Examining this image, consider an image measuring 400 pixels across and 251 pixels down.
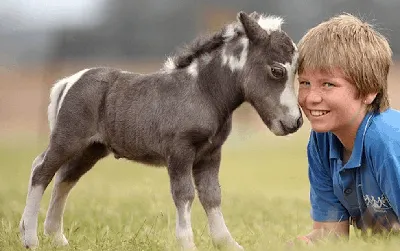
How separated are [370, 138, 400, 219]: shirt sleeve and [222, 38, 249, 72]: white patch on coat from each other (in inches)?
39.3

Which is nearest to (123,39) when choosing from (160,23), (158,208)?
(160,23)

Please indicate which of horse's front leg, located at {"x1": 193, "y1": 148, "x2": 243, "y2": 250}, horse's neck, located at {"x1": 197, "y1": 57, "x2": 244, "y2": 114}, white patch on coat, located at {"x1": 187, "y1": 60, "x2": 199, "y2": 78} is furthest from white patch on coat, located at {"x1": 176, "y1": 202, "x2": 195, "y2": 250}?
white patch on coat, located at {"x1": 187, "y1": 60, "x2": 199, "y2": 78}

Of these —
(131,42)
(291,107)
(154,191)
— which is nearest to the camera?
(291,107)

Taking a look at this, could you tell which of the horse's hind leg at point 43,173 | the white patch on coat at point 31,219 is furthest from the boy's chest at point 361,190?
the white patch on coat at point 31,219

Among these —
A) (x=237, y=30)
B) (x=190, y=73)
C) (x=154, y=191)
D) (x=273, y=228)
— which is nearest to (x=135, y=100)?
(x=190, y=73)

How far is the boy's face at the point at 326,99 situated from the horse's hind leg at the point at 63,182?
1.65 meters

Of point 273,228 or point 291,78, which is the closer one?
point 291,78

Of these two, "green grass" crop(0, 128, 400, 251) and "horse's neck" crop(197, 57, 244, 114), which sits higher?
"horse's neck" crop(197, 57, 244, 114)

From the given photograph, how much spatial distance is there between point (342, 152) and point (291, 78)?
785mm

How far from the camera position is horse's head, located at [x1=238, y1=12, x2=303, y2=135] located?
518 cm

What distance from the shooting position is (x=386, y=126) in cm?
534

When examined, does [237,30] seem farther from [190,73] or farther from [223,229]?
A: [223,229]

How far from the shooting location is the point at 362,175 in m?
5.48

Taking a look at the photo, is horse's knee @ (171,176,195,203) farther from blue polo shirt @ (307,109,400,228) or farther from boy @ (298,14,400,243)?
blue polo shirt @ (307,109,400,228)
